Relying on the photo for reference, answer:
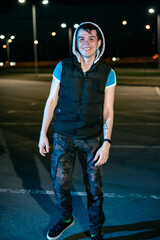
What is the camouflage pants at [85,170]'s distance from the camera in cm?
355

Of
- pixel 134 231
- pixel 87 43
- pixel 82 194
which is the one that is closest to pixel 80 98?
pixel 87 43

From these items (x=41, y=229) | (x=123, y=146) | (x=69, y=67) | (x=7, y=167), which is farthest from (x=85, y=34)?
(x=123, y=146)

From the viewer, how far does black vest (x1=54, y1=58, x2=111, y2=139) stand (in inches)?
134

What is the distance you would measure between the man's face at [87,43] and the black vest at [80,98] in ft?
0.35

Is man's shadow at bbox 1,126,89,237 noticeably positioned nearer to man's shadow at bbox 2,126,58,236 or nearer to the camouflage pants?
man's shadow at bbox 2,126,58,236


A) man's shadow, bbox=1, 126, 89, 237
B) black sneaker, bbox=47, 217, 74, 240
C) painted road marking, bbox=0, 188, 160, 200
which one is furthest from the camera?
painted road marking, bbox=0, 188, 160, 200

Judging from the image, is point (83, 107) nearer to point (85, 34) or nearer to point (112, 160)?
point (85, 34)

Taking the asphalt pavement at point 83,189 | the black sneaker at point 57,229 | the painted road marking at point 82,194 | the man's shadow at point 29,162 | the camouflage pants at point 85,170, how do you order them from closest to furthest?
1. the camouflage pants at point 85,170
2. the black sneaker at point 57,229
3. the asphalt pavement at point 83,189
4. the man's shadow at point 29,162
5. the painted road marking at point 82,194

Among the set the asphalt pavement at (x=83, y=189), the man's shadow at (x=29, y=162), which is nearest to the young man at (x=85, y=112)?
the asphalt pavement at (x=83, y=189)

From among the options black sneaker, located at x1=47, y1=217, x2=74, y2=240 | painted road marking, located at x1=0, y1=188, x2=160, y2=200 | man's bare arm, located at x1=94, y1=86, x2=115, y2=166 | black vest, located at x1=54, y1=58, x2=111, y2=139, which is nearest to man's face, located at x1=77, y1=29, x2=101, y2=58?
black vest, located at x1=54, y1=58, x2=111, y2=139

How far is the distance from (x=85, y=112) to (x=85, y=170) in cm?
58

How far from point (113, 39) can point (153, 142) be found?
5068 inches

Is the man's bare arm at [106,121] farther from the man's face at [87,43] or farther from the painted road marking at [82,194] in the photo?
the painted road marking at [82,194]

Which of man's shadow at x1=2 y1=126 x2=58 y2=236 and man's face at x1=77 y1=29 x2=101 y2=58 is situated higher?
man's face at x1=77 y1=29 x2=101 y2=58
